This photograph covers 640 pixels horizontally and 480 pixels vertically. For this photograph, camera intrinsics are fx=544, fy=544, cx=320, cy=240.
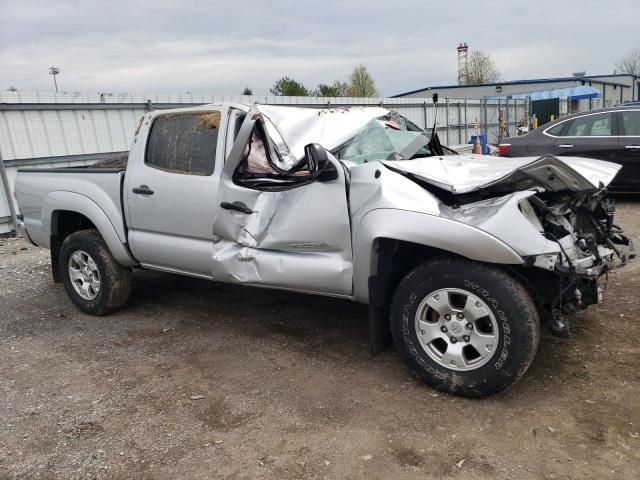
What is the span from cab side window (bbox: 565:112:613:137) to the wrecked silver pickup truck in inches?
205

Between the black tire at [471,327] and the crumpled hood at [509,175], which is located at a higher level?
the crumpled hood at [509,175]

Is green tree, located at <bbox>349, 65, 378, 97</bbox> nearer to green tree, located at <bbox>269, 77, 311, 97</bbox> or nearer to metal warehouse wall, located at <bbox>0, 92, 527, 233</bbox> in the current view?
green tree, located at <bbox>269, 77, 311, 97</bbox>

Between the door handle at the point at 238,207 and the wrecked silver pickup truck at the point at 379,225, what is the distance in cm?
2

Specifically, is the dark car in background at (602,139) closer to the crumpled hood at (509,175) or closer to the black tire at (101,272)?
the crumpled hood at (509,175)

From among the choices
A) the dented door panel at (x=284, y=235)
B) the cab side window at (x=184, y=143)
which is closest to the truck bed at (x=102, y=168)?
the cab side window at (x=184, y=143)

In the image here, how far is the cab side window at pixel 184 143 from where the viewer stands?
14.0 feet

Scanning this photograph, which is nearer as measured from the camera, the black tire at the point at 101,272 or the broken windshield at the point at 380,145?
the broken windshield at the point at 380,145

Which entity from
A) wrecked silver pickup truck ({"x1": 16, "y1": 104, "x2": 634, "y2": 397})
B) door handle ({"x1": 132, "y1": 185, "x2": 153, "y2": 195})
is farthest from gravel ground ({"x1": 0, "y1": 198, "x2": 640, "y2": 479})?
door handle ({"x1": 132, "y1": 185, "x2": 153, "y2": 195})

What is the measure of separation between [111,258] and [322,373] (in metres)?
2.45

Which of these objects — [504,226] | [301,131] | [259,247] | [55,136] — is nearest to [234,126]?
[301,131]

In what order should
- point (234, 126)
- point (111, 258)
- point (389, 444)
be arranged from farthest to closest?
point (111, 258), point (234, 126), point (389, 444)

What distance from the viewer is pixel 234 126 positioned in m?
4.18

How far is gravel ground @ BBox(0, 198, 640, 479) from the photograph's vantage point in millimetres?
2768

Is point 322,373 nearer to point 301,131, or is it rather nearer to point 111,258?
point 301,131
